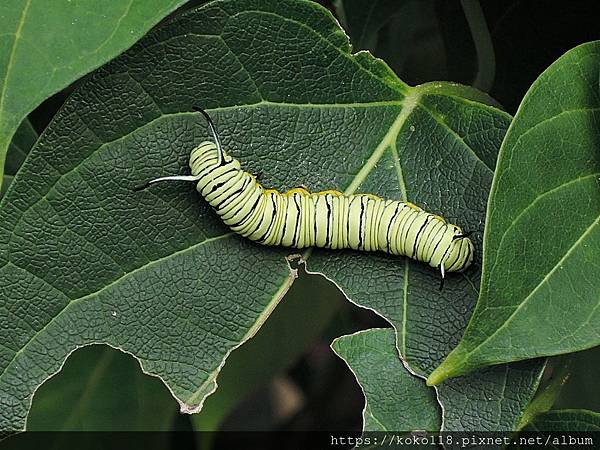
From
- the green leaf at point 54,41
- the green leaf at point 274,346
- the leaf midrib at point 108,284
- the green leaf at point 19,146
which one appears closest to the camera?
the green leaf at point 54,41

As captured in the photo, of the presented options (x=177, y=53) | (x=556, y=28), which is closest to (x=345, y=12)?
(x=556, y=28)

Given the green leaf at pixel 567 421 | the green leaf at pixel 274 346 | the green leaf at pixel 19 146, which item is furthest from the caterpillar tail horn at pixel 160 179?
the green leaf at pixel 567 421

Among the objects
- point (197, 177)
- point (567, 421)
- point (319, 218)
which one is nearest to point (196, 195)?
point (197, 177)

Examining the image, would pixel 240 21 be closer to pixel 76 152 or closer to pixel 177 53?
pixel 177 53

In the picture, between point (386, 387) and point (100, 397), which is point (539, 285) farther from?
Answer: point (100, 397)

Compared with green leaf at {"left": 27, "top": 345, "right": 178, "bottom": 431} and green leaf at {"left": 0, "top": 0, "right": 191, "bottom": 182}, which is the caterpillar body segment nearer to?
green leaf at {"left": 0, "top": 0, "right": 191, "bottom": 182}

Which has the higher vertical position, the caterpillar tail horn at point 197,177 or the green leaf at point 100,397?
the caterpillar tail horn at point 197,177

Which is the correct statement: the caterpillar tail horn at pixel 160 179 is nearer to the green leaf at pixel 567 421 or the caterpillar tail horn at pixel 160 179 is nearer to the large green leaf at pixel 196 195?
the large green leaf at pixel 196 195

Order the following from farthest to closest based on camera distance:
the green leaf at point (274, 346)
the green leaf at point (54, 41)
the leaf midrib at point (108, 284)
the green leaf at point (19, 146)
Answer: the green leaf at point (274, 346) → the green leaf at point (19, 146) → the leaf midrib at point (108, 284) → the green leaf at point (54, 41)
